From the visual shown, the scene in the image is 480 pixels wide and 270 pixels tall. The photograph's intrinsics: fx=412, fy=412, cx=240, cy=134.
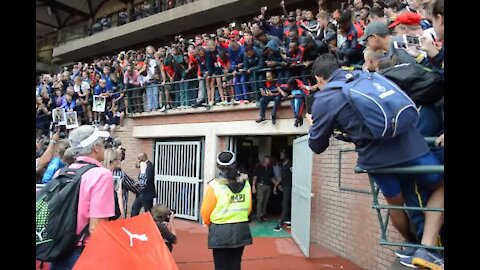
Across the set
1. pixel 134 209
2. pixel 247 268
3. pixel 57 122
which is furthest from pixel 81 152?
pixel 57 122

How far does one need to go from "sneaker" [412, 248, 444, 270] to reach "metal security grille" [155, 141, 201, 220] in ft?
29.8

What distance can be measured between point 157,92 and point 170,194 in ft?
9.85

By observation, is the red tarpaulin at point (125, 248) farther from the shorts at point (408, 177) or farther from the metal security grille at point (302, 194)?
the metal security grille at point (302, 194)

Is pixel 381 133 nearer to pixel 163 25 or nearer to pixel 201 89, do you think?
pixel 201 89

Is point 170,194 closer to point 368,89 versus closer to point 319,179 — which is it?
point 319,179

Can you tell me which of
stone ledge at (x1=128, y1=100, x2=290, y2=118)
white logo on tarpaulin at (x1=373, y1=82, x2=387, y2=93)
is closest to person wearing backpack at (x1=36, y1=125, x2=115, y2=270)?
white logo on tarpaulin at (x1=373, y1=82, x2=387, y2=93)

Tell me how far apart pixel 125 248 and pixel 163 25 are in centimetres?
1434

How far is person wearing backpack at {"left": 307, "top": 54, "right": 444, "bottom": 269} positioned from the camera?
2.15 metres

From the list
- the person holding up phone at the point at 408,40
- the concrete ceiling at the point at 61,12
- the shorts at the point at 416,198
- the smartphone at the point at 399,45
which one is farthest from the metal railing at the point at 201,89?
the concrete ceiling at the point at 61,12

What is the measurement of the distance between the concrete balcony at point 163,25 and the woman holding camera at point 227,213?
9.68m

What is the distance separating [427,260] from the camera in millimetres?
2117

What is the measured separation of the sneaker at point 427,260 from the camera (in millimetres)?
2076

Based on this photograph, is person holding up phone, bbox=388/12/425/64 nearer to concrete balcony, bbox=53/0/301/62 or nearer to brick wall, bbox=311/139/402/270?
brick wall, bbox=311/139/402/270

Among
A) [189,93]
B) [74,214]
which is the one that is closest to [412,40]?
[74,214]
